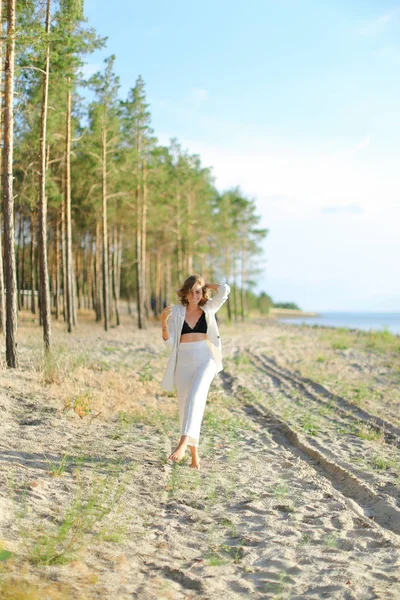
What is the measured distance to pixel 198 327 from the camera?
7.68 meters

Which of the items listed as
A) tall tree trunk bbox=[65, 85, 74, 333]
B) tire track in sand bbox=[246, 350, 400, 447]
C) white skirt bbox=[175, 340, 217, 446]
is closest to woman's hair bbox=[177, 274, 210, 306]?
white skirt bbox=[175, 340, 217, 446]

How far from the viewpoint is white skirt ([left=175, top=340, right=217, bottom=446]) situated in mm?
7457

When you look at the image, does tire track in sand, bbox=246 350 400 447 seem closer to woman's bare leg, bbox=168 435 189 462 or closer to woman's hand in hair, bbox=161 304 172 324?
woman's bare leg, bbox=168 435 189 462

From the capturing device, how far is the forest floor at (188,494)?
454cm

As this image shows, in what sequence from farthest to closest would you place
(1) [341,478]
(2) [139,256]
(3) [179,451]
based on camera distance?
1. (2) [139,256]
2. (1) [341,478]
3. (3) [179,451]

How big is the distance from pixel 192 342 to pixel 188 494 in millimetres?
1879

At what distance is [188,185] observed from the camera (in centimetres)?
4456

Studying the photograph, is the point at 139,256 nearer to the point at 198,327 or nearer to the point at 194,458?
the point at 198,327

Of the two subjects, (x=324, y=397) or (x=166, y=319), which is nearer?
(x=166, y=319)

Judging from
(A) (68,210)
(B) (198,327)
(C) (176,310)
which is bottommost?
(B) (198,327)

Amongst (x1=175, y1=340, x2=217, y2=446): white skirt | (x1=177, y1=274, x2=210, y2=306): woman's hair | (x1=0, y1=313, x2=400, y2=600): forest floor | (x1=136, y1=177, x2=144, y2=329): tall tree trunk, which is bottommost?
(x1=0, y1=313, x2=400, y2=600): forest floor

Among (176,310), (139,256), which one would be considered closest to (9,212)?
(176,310)

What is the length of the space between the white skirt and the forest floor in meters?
0.75

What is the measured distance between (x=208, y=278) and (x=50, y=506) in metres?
52.1
